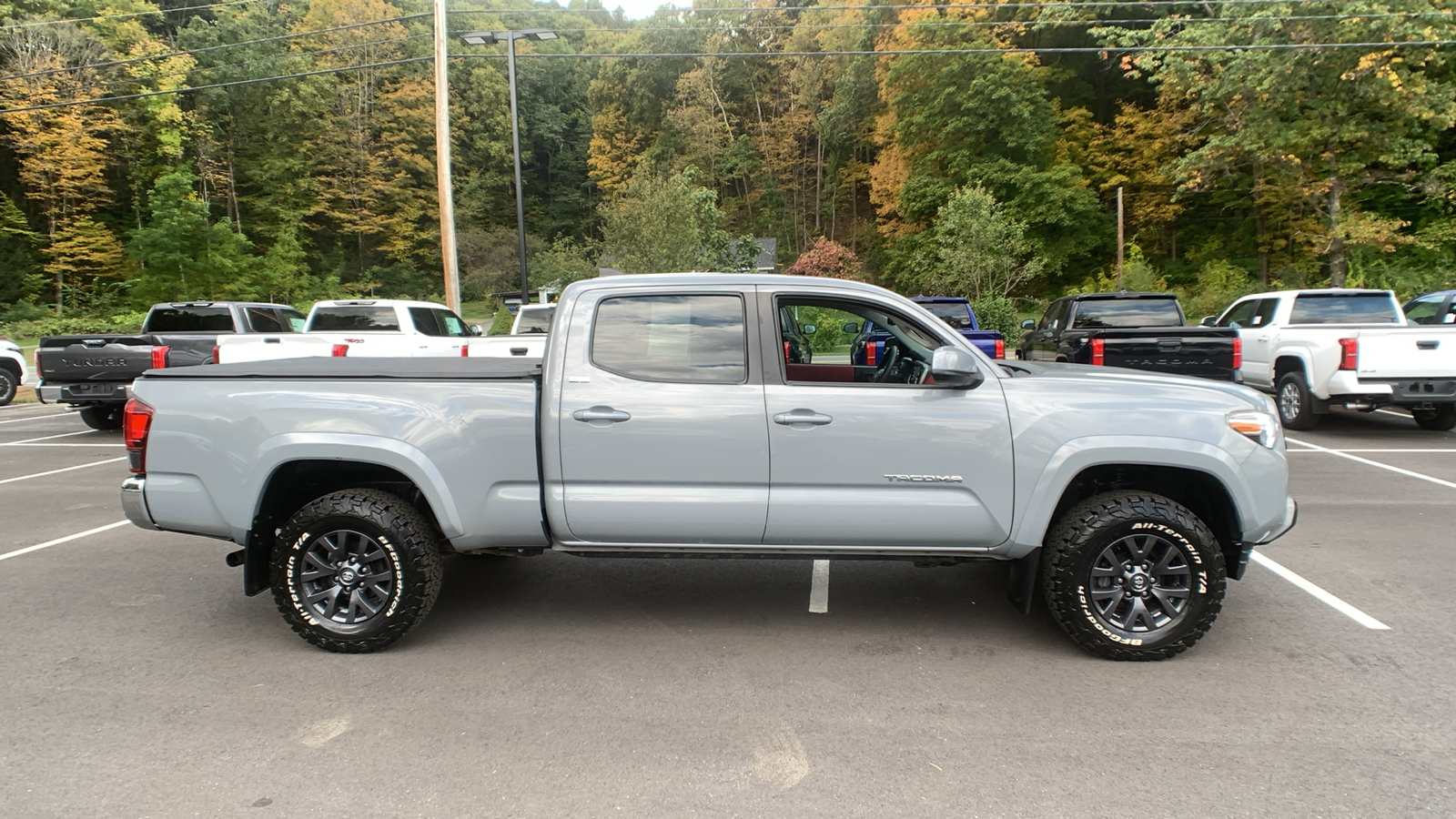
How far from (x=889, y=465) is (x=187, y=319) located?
13.3 m

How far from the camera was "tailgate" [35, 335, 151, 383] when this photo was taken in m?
11.8

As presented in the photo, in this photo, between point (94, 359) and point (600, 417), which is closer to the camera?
point (600, 417)

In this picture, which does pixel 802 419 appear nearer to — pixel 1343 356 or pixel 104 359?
pixel 1343 356

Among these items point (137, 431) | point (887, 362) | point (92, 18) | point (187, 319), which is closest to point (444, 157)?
point (187, 319)

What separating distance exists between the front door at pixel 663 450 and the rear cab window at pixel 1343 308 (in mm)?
11096

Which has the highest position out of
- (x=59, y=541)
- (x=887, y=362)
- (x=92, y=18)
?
(x=92, y=18)

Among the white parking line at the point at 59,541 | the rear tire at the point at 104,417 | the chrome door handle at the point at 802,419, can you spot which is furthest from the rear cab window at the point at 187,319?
the chrome door handle at the point at 802,419

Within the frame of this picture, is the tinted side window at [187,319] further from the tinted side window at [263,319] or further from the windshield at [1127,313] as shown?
the windshield at [1127,313]

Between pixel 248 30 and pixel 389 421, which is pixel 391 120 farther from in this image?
pixel 389 421

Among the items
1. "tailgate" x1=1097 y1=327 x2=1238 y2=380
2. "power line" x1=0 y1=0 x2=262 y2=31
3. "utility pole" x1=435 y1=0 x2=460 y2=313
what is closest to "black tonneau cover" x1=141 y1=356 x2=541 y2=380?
"tailgate" x1=1097 y1=327 x2=1238 y2=380

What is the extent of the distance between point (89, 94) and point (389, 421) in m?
46.8

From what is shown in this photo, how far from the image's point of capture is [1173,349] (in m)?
9.76

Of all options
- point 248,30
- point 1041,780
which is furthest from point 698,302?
point 248,30

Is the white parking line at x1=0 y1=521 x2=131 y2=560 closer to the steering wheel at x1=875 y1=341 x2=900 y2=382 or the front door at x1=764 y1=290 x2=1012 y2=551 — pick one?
the front door at x1=764 y1=290 x2=1012 y2=551
